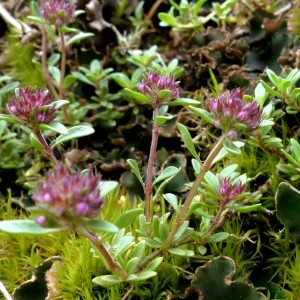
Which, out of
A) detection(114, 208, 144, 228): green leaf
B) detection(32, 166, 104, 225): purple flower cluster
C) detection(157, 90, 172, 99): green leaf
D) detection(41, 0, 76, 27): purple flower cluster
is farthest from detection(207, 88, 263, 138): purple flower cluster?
detection(41, 0, 76, 27): purple flower cluster

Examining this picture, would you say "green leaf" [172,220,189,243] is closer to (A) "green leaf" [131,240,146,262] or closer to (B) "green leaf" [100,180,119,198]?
(A) "green leaf" [131,240,146,262]

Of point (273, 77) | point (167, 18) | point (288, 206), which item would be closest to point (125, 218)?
point (288, 206)

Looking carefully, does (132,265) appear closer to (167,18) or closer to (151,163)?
(151,163)

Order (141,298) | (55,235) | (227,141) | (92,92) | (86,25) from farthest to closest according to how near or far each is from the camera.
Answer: (86,25) → (92,92) → (55,235) → (141,298) → (227,141)

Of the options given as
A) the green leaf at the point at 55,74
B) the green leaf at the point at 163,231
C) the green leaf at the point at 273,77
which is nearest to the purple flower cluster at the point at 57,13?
the green leaf at the point at 55,74

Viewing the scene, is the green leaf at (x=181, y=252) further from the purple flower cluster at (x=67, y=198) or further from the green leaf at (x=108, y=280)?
the purple flower cluster at (x=67, y=198)

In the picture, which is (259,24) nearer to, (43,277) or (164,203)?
(164,203)

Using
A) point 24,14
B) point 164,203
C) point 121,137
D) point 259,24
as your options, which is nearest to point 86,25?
point 24,14
